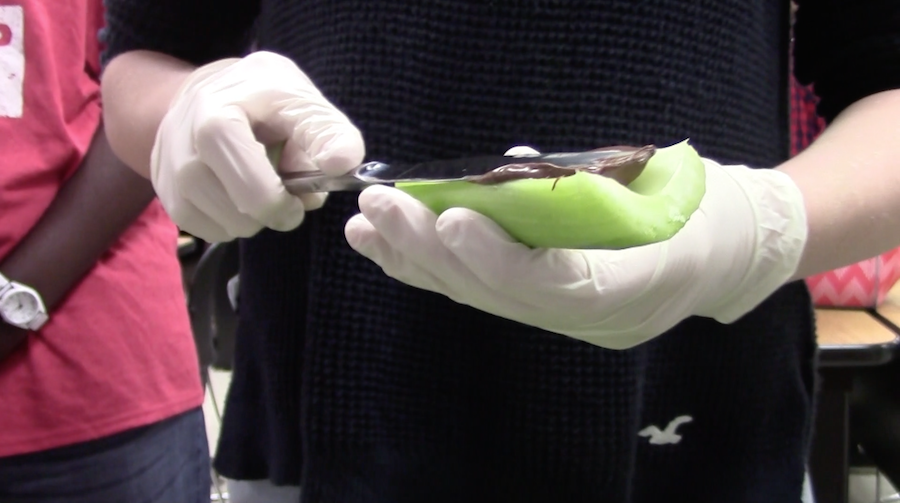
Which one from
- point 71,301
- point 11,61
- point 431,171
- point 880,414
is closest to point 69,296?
point 71,301

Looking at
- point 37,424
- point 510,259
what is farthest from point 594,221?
point 37,424

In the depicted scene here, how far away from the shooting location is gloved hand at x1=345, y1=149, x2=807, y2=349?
0.93 ft

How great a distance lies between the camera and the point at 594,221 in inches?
9.3

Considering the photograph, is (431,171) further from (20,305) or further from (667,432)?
(20,305)

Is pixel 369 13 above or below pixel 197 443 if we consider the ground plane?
above

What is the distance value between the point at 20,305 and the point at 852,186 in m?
0.64

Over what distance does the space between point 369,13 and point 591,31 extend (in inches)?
5.2

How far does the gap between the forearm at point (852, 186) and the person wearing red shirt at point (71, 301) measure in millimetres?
545

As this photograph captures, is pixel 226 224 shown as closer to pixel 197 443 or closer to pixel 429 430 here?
pixel 429 430

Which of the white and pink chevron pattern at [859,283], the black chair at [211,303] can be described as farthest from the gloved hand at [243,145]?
the white and pink chevron pattern at [859,283]

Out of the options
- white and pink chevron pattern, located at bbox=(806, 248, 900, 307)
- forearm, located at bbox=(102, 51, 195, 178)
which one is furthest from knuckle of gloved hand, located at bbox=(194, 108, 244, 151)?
white and pink chevron pattern, located at bbox=(806, 248, 900, 307)

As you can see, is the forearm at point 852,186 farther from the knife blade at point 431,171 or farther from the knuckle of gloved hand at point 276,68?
the knuckle of gloved hand at point 276,68

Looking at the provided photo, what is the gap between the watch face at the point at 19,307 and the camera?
550mm

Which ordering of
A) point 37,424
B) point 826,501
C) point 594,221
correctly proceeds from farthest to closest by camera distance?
point 826,501, point 37,424, point 594,221
